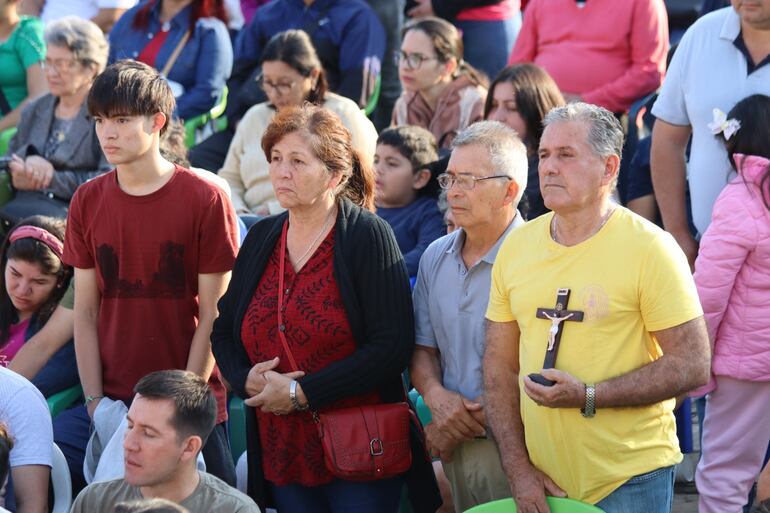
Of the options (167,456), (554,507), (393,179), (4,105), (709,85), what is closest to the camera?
(554,507)

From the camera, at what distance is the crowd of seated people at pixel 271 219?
3.93 metres

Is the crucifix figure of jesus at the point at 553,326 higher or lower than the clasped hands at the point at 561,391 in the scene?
higher

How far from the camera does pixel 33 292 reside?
5.04 metres

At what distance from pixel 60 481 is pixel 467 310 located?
61.0 inches

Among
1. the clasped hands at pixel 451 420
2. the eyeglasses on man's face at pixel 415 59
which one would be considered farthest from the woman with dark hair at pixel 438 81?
the clasped hands at pixel 451 420

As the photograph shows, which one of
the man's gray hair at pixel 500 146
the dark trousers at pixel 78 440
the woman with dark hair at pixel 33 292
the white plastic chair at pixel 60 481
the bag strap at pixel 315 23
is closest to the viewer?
the man's gray hair at pixel 500 146

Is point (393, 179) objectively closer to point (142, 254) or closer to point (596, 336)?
point (142, 254)

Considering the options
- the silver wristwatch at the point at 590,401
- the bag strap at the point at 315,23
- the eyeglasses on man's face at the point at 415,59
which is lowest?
the silver wristwatch at the point at 590,401

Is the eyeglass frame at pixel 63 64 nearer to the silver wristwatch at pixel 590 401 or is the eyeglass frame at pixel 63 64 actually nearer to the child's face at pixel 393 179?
the child's face at pixel 393 179

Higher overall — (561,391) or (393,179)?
(393,179)

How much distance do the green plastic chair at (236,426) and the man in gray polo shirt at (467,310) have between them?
1046 millimetres

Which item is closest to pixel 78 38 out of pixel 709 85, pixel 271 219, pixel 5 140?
pixel 5 140

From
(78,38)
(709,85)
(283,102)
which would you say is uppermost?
(78,38)

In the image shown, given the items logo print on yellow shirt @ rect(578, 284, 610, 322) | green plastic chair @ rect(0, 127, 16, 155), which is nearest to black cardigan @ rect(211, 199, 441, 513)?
logo print on yellow shirt @ rect(578, 284, 610, 322)
